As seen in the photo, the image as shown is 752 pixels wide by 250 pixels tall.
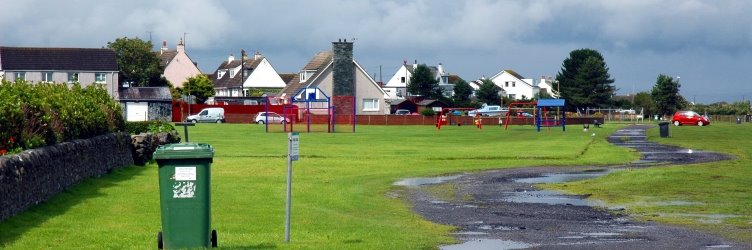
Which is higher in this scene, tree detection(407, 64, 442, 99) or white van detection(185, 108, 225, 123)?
tree detection(407, 64, 442, 99)

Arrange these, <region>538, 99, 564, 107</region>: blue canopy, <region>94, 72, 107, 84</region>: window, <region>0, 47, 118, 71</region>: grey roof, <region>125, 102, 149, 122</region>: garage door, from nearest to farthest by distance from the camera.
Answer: <region>538, 99, 564, 107</region>: blue canopy → <region>125, 102, 149, 122</region>: garage door → <region>0, 47, 118, 71</region>: grey roof → <region>94, 72, 107, 84</region>: window

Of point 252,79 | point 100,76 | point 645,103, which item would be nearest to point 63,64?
point 100,76

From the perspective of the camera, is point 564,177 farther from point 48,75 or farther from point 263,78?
point 263,78

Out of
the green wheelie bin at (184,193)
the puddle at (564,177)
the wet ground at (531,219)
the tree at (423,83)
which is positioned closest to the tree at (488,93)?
the tree at (423,83)

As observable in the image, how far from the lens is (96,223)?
1677 cm

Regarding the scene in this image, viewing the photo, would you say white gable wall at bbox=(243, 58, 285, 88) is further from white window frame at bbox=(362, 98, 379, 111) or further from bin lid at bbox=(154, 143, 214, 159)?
bin lid at bbox=(154, 143, 214, 159)

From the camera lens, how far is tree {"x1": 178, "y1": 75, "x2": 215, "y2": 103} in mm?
128500

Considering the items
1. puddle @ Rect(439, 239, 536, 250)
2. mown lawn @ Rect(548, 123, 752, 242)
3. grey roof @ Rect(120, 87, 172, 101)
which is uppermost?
grey roof @ Rect(120, 87, 172, 101)

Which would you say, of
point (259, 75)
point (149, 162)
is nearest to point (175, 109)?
point (259, 75)

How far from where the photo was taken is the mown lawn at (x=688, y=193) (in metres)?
18.2

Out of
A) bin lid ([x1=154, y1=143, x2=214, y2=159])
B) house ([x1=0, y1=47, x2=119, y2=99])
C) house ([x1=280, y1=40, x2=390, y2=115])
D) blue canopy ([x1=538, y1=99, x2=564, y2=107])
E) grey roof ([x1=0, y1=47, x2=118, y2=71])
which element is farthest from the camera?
house ([x1=280, y1=40, x2=390, y2=115])

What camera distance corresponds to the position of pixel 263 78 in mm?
151125

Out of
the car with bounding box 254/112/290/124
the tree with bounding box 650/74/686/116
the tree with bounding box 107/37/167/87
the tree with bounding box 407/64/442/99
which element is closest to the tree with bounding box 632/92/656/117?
the tree with bounding box 650/74/686/116

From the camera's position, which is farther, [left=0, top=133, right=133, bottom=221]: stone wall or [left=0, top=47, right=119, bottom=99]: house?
[left=0, top=47, right=119, bottom=99]: house
